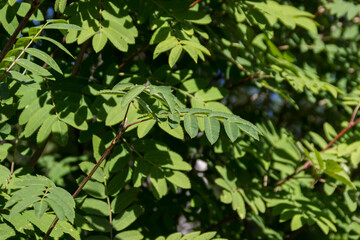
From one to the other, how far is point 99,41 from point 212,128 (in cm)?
57

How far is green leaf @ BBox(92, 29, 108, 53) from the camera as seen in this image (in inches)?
61.0

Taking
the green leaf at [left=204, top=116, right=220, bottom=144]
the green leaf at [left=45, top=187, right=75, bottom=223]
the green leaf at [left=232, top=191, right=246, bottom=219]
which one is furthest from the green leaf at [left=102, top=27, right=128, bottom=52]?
the green leaf at [left=232, top=191, right=246, bottom=219]

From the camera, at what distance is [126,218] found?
1595 mm

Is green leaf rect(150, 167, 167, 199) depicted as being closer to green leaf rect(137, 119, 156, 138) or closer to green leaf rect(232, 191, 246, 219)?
green leaf rect(137, 119, 156, 138)

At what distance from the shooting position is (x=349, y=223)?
86.7 inches

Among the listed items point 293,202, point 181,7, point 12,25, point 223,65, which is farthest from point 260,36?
point 12,25

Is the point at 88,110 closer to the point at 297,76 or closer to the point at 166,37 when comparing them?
the point at 166,37

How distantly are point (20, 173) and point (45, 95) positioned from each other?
0.29 metres

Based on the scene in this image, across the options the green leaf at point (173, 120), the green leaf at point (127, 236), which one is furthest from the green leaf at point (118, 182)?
the green leaf at point (173, 120)

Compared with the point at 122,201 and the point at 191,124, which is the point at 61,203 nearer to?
the point at 191,124

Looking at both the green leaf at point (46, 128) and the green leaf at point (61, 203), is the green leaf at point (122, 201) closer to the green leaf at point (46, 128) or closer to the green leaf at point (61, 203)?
the green leaf at point (46, 128)

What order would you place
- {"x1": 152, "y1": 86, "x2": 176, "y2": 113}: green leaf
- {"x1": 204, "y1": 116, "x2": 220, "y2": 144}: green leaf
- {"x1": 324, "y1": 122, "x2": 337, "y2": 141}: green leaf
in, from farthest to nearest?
{"x1": 324, "y1": 122, "x2": 337, "y2": 141}: green leaf, {"x1": 204, "y1": 116, "x2": 220, "y2": 144}: green leaf, {"x1": 152, "y1": 86, "x2": 176, "y2": 113}: green leaf

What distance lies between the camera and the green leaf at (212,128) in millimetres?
1207

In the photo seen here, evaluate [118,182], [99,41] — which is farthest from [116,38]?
[118,182]
